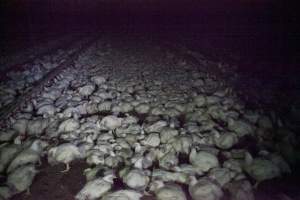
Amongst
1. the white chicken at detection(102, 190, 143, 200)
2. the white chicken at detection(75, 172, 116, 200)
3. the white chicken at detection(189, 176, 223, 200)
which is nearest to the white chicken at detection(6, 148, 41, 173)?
the white chicken at detection(75, 172, 116, 200)

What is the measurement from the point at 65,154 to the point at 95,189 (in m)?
0.81

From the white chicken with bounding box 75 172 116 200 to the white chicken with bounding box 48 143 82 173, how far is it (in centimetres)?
60

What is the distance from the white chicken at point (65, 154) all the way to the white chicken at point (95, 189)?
0.60 m

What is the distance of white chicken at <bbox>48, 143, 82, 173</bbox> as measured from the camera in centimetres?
342

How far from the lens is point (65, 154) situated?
3.42m

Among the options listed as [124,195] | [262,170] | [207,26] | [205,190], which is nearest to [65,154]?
[124,195]

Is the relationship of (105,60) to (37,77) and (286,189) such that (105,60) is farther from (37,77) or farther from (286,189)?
(286,189)

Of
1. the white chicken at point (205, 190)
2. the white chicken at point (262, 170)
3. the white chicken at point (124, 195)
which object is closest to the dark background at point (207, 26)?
the white chicken at point (262, 170)

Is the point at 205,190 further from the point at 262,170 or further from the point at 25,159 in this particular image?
the point at 25,159

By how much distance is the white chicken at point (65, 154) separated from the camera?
342 centimetres

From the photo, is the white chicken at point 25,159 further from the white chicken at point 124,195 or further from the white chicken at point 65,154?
the white chicken at point 124,195

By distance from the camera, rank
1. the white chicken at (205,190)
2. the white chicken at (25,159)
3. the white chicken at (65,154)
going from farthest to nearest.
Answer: the white chicken at (65,154), the white chicken at (25,159), the white chicken at (205,190)

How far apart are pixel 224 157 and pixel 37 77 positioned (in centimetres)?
489

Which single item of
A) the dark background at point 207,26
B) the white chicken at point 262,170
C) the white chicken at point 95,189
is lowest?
the white chicken at point 95,189
